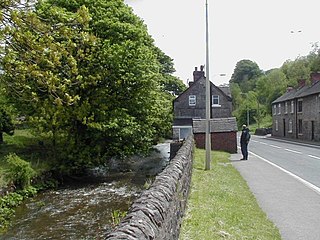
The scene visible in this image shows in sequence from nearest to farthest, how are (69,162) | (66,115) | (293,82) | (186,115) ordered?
(66,115), (69,162), (186,115), (293,82)

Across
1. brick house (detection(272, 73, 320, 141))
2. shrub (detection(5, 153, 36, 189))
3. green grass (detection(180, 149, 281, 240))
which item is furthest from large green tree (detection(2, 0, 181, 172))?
brick house (detection(272, 73, 320, 141))

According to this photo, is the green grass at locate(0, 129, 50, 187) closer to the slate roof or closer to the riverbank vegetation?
the riverbank vegetation

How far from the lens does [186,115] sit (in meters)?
51.2

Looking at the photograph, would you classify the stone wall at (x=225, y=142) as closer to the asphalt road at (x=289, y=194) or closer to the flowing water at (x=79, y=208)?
the flowing water at (x=79, y=208)

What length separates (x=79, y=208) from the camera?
1677 cm

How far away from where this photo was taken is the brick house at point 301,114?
47.5 meters

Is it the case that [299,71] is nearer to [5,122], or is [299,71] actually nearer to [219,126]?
[219,126]

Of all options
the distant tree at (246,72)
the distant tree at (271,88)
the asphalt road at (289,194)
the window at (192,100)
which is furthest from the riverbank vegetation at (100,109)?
the distant tree at (246,72)

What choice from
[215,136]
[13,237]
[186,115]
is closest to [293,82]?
[186,115]

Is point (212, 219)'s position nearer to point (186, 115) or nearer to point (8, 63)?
point (8, 63)

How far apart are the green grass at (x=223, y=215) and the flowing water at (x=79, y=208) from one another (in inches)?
87.4

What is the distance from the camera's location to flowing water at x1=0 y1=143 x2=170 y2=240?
13.3 m

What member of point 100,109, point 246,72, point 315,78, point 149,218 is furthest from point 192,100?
point 246,72

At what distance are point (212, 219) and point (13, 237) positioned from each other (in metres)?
7.32
